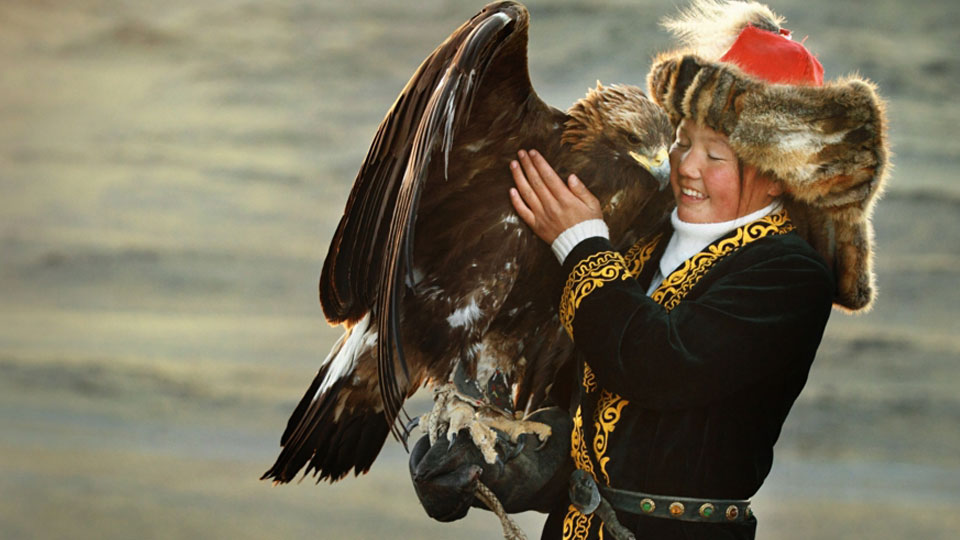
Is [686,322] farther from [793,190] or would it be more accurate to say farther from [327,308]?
[327,308]

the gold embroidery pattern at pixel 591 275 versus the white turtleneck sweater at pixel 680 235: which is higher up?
the white turtleneck sweater at pixel 680 235

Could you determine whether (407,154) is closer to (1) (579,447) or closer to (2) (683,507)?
(1) (579,447)

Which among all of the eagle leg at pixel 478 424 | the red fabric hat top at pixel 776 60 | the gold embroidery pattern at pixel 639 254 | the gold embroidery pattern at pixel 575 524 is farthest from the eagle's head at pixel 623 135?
the gold embroidery pattern at pixel 575 524

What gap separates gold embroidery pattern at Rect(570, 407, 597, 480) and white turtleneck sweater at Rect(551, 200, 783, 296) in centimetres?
26

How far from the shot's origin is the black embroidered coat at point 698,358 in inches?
53.7

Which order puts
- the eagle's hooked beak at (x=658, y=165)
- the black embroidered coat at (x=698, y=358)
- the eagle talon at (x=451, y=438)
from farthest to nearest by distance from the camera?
1. the eagle's hooked beak at (x=658, y=165)
2. the eagle talon at (x=451, y=438)
3. the black embroidered coat at (x=698, y=358)

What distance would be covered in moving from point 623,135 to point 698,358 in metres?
0.52

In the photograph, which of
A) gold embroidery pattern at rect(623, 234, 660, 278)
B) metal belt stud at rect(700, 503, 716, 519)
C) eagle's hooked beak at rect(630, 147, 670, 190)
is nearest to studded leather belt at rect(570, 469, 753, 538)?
metal belt stud at rect(700, 503, 716, 519)

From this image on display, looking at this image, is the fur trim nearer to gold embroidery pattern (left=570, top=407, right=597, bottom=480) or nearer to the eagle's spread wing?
the eagle's spread wing

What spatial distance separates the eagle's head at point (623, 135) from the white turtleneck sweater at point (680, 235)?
19 cm

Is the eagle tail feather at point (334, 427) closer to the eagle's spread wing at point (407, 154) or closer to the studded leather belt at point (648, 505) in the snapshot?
the eagle's spread wing at point (407, 154)

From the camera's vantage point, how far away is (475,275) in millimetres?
1705

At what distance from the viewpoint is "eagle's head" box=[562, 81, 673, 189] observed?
5.57ft

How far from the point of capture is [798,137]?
137 cm
